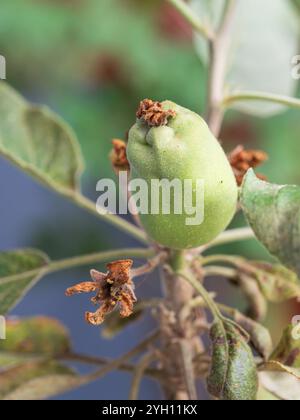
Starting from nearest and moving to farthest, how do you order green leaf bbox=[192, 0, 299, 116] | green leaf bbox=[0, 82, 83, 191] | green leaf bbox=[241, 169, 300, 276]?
green leaf bbox=[241, 169, 300, 276] → green leaf bbox=[0, 82, 83, 191] → green leaf bbox=[192, 0, 299, 116]

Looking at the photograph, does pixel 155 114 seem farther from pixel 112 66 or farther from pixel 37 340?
pixel 112 66

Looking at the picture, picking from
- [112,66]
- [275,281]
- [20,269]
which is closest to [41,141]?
[20,269]

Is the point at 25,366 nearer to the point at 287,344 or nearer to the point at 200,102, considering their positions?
the point at 287,344

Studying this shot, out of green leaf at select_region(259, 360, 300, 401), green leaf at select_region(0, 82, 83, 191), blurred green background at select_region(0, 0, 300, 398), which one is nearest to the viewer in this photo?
green leaf at select_region(259, 360, 300, 401)

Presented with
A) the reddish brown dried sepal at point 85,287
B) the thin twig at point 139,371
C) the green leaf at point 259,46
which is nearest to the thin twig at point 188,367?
the thin twig at point 139,371

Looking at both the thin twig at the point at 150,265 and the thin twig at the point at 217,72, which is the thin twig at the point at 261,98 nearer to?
the thin twig at the point at 217,72

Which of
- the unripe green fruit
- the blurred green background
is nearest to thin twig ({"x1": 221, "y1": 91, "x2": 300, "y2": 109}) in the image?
the unripe green fruit

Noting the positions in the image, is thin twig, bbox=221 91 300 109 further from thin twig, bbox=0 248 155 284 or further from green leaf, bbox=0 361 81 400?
green leaf, bbox=0 361 81 400

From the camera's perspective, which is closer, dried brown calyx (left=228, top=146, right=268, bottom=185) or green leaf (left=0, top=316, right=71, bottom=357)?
dried brown calyx (left=228, top=146, right=268, bottom=185)
